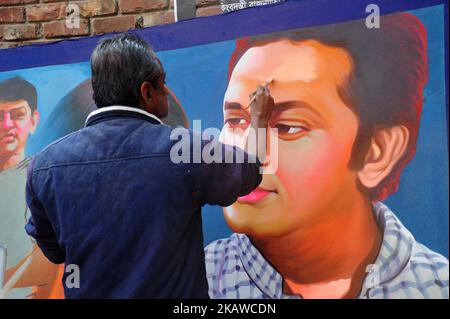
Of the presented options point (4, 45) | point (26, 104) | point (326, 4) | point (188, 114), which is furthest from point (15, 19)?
point (326, 4)

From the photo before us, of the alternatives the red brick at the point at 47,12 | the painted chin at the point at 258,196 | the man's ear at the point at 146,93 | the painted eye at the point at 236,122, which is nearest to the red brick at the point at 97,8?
the red brick at the point at 47,12

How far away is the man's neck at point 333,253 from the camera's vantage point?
1898mm

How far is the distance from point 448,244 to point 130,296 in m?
1.03

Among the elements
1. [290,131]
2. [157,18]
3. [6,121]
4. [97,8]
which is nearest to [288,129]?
[290,131]

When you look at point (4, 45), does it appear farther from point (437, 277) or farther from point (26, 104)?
point (437, 277)

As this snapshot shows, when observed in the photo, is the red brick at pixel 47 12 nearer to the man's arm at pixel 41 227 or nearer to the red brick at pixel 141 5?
the red brick at pixel 141 5

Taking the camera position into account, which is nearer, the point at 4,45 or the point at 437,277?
the point at 437,277

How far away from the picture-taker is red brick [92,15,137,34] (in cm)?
252

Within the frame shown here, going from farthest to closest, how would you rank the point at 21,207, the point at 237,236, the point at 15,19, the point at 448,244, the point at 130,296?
the point at 15,19
the point at 21,207
the point at 237,236
the point at 448,244
the point at 130,296

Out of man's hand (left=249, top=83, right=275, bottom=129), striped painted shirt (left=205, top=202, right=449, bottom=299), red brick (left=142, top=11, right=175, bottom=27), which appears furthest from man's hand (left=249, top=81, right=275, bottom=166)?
red brick (left=142, top=11, right=175, bottom=27)

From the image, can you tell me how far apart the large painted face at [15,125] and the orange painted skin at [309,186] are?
1069mm

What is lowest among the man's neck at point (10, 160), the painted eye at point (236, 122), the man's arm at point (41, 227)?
the man's arm at point (41, 227)

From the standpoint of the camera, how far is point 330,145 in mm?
1964

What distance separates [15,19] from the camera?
2.72 m
